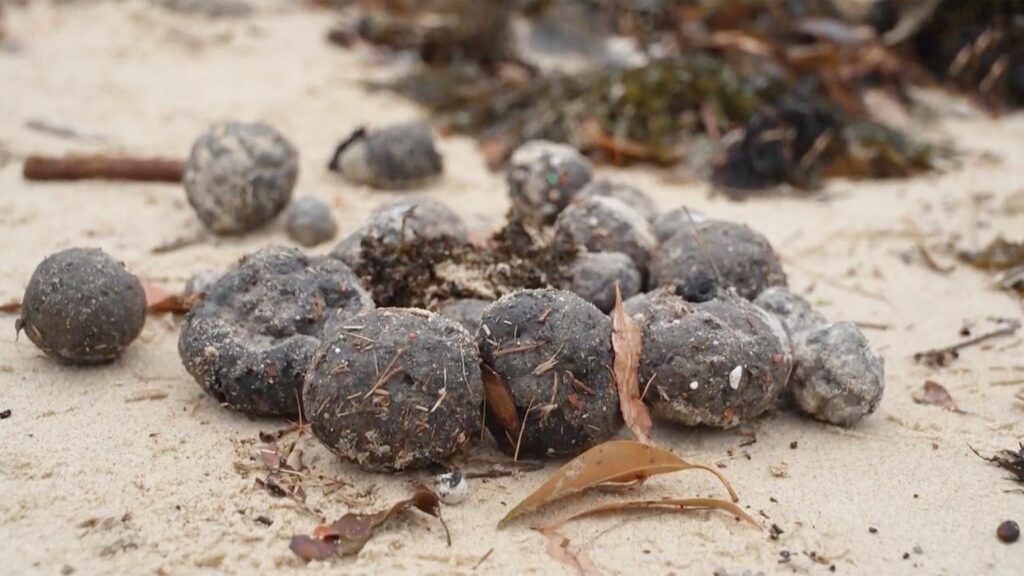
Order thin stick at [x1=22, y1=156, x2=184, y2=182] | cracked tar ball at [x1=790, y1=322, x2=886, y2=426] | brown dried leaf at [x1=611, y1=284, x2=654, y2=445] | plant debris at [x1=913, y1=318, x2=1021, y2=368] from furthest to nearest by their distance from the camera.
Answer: thin stick at [x1=22, y1=156, x2=184, y2=182]
plant debris at [x1=913, y1=318, x2=1021, y2=368]
cracked tar ball at [x1=790, y1=322, x2=886, y2=426]
brown dried leaf at [x1=611, y1=284, x2=654, y2=445]

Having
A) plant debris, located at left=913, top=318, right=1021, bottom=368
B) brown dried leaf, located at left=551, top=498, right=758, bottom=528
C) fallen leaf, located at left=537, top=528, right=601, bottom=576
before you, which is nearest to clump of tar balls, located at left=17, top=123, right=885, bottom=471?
brown dried leaf, located at left=551, top=498, right=758, bottom=528

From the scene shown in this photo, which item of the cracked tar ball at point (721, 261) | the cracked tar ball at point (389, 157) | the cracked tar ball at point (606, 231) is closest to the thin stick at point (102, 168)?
the cracked tar ball at point (389, 157)

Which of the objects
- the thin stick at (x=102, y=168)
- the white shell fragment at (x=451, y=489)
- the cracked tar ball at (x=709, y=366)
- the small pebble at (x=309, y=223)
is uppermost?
the cracked tar ball at (x=709, y=366)

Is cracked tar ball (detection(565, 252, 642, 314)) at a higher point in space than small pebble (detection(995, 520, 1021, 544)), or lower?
lower

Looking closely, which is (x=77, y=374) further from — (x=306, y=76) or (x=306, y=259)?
(x=306, y=76)

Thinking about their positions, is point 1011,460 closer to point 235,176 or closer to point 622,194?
point 622,194

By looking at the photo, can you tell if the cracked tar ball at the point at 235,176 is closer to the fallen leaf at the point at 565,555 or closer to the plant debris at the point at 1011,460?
the fallen leaf at the point at 565,555

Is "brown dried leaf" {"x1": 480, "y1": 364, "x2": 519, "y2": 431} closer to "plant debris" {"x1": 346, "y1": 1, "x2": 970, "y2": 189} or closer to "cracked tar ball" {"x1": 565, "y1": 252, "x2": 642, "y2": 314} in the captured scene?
"cracked tar ball" {"x1": 565, "y1": 252, "x2": 642, "y2": 314}

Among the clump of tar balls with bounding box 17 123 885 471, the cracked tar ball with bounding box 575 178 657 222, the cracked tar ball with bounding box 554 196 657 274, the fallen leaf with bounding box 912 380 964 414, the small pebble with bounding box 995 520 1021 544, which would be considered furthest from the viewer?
the cracked tar ball with bounding box 575 178 657 222
